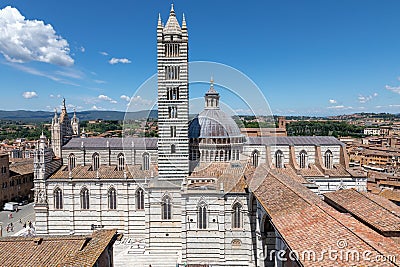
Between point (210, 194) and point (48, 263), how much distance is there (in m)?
12.0

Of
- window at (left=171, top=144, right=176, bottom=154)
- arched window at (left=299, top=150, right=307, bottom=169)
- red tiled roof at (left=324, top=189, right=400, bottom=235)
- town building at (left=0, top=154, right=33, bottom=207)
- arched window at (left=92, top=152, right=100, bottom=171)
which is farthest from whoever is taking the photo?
town building at (left=0, top=154, right=33, bottom=207)

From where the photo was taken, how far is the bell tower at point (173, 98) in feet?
81.5

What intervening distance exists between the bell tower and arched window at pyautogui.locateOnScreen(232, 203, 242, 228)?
5.94m

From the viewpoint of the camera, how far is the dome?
28.2 meters

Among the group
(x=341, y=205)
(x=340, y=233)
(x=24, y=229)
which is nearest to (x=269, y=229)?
(x=341, y=205)

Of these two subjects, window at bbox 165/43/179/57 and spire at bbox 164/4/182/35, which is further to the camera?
window at bbox 165/43/179/57

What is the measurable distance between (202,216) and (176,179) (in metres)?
4.91

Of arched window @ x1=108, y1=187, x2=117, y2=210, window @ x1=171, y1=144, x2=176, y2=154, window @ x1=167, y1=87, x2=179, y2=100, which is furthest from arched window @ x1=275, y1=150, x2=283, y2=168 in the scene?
arched window @ x1=108, y1=187, x2=117, y2=210

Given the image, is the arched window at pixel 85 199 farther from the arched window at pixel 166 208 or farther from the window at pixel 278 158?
the window at pixel 278 158

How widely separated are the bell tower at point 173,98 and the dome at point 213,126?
132 inches

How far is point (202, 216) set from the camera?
21922 mm

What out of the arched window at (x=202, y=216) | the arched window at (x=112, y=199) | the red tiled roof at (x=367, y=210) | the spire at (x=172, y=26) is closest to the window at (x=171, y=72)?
the spire at (x=172, y=26)

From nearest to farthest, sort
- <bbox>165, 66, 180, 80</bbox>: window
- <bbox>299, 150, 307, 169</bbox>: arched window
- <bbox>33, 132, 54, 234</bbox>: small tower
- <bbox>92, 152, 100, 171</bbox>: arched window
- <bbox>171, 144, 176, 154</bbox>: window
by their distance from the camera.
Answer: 1. <bbox>165, 66, 180, 80</bbox>: window
2. <bbox>171, 144, 176, 154</bbox>: window
3. <bbox>33, 132, 54, 234</bbox>: small tower
4. <bbox>92, 152, 100, 171</bbox>: arched window
5. <bbox>299, 150, 307, 169</bbox>: arched window

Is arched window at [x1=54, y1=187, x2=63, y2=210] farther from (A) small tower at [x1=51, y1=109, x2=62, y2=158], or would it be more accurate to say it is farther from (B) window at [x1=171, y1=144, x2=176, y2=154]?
(B) window at [x1=171, y1=144, x2=176, y2=154]
